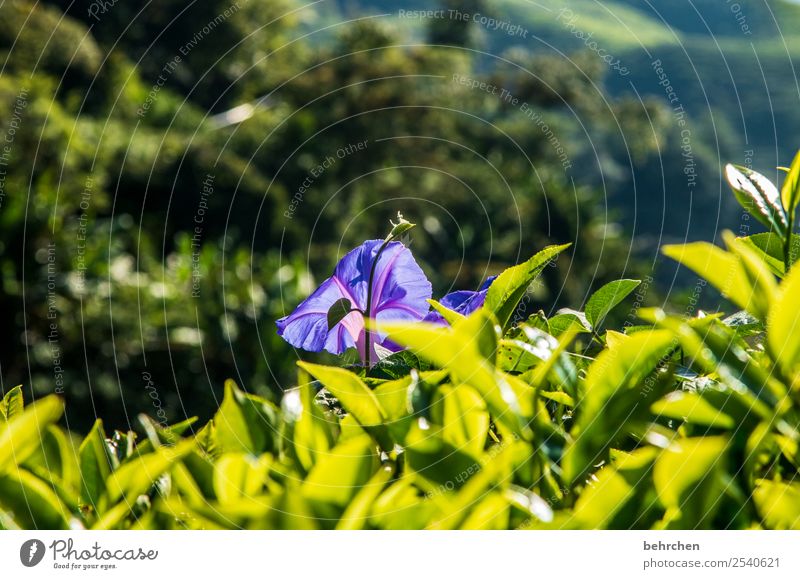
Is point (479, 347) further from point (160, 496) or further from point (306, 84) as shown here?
point (306, 84)

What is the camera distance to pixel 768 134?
3142 centimetres

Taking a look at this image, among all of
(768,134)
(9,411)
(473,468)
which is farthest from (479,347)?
(768,134)

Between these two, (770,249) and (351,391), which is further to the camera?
(770,249)

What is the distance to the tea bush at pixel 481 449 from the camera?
1.48 ft

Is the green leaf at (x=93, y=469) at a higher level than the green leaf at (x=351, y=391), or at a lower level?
lower

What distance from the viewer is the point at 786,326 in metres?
0.47

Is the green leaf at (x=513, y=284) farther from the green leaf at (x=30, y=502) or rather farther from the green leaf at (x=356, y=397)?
the green leaf at (x=30, y=502)

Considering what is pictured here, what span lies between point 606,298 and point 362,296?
0.87 feet

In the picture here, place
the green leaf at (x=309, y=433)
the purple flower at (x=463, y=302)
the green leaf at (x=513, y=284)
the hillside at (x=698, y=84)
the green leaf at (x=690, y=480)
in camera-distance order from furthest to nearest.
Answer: the hillside at (x=698, y=84), the purple flower at (x=463, y=302), the green leaf at (x=513, y=284), the green leaf at (x=309, y=433), the green leaf at (x=690, y=480)

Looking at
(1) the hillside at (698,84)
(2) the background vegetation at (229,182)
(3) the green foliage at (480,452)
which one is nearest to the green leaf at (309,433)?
(3) the green foliage at (480,452)

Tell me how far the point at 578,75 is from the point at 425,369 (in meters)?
13.1

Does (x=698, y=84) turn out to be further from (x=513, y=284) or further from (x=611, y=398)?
(x=611, y=398)

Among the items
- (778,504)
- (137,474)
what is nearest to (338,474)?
(137,474)

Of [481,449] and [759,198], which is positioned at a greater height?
[759,198]
